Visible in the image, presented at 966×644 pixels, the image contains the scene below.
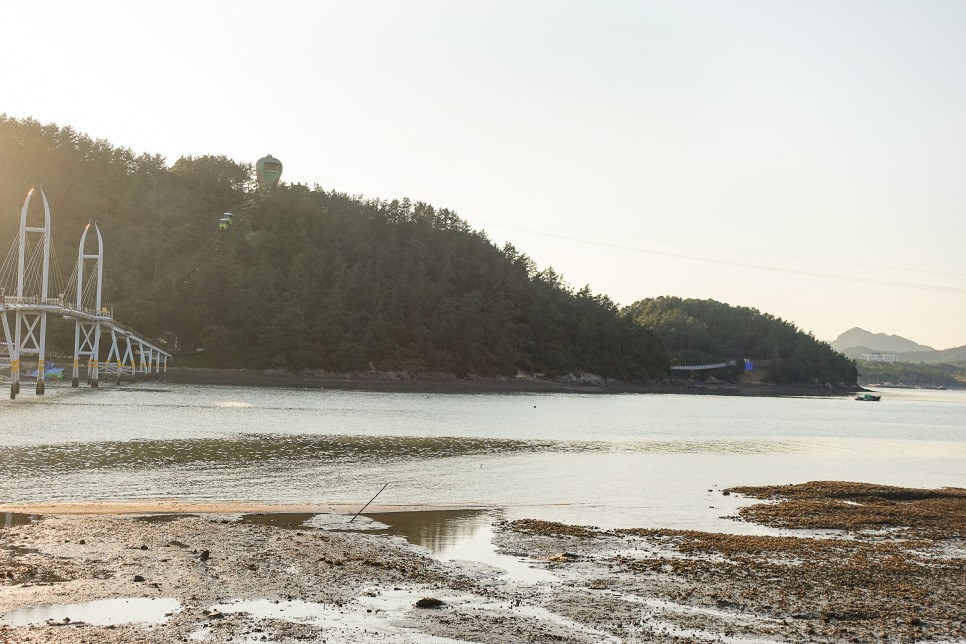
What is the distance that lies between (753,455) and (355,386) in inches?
4530

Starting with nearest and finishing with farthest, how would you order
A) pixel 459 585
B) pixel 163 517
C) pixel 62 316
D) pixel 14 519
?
pixel 459 585
pixel 14 519
pixel 163 517
pixel 62 316

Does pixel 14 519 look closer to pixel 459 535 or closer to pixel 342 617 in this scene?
pixel 459 535

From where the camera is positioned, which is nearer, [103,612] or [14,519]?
[103,612]

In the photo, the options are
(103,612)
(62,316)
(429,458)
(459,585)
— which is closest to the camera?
(103,612)

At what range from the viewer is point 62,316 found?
356 ft

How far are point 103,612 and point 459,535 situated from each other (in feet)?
34.5

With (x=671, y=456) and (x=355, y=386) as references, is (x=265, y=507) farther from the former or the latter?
(x=355, y=386)

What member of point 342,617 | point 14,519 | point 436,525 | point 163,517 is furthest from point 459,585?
point 14,519

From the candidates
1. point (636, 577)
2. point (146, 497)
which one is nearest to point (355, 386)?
point (146, 497)

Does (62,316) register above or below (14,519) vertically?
above

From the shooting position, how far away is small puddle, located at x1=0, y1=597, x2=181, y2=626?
12.9m

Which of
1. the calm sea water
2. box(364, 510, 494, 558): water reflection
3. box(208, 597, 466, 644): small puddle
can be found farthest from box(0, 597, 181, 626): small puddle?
the calm sea water

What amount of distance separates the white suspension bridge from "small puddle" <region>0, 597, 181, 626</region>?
76.9m

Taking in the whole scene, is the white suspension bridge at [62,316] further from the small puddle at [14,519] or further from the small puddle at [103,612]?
the small puddle at [103,612]
